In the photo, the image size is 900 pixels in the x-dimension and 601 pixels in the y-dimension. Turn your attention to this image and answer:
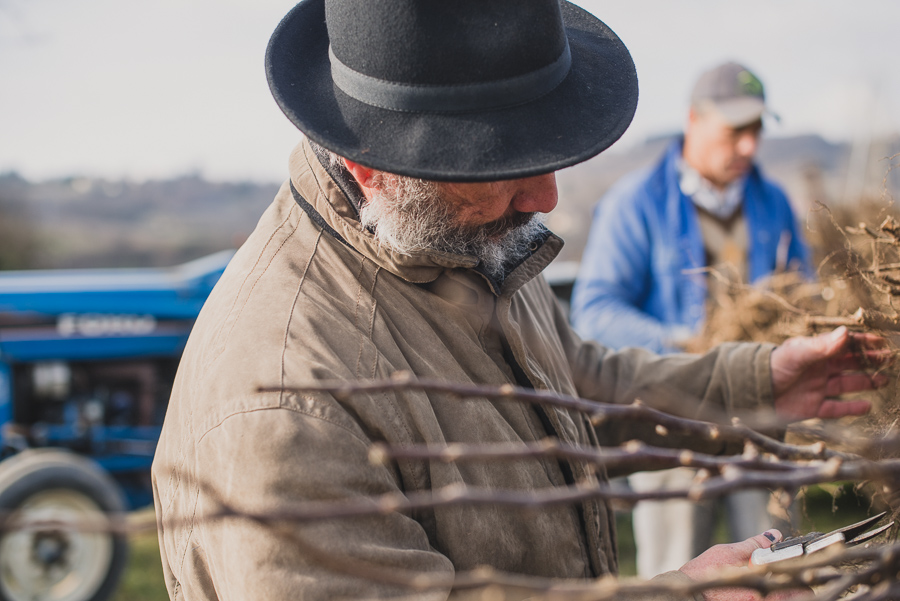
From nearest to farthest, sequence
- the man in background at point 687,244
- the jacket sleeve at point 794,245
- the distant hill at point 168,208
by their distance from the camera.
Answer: the man in background at point 687,244, the jacket sleeve at point 794,245, the distant hill at point 168,208

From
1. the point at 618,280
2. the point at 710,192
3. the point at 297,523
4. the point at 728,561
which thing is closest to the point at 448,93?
the point at 297,523

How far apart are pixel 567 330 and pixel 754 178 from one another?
81.0 inches

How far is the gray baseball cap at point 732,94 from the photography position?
3.48m

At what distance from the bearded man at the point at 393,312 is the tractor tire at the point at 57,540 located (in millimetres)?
2661

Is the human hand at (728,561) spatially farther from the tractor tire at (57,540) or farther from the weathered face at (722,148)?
the tractor tire at (57,540)

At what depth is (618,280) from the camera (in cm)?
342

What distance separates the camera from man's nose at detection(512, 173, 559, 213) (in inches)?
62.3

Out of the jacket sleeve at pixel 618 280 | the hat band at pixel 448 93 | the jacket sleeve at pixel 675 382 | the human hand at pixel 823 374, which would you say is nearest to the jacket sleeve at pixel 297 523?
the hat band at pixel 448 93

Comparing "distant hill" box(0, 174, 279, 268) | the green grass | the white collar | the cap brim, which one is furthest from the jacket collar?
"distant hill" box(0, 174, 279, 268)

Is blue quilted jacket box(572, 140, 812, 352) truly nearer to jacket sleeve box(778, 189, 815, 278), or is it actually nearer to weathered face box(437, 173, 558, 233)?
jacket sleeve box(778, 189, 815, 278)

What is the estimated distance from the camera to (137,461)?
464cm

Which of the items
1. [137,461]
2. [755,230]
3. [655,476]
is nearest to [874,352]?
[655,476]

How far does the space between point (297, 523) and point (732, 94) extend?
3.20 metres

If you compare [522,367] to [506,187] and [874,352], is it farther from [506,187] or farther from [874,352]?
[874,352]
